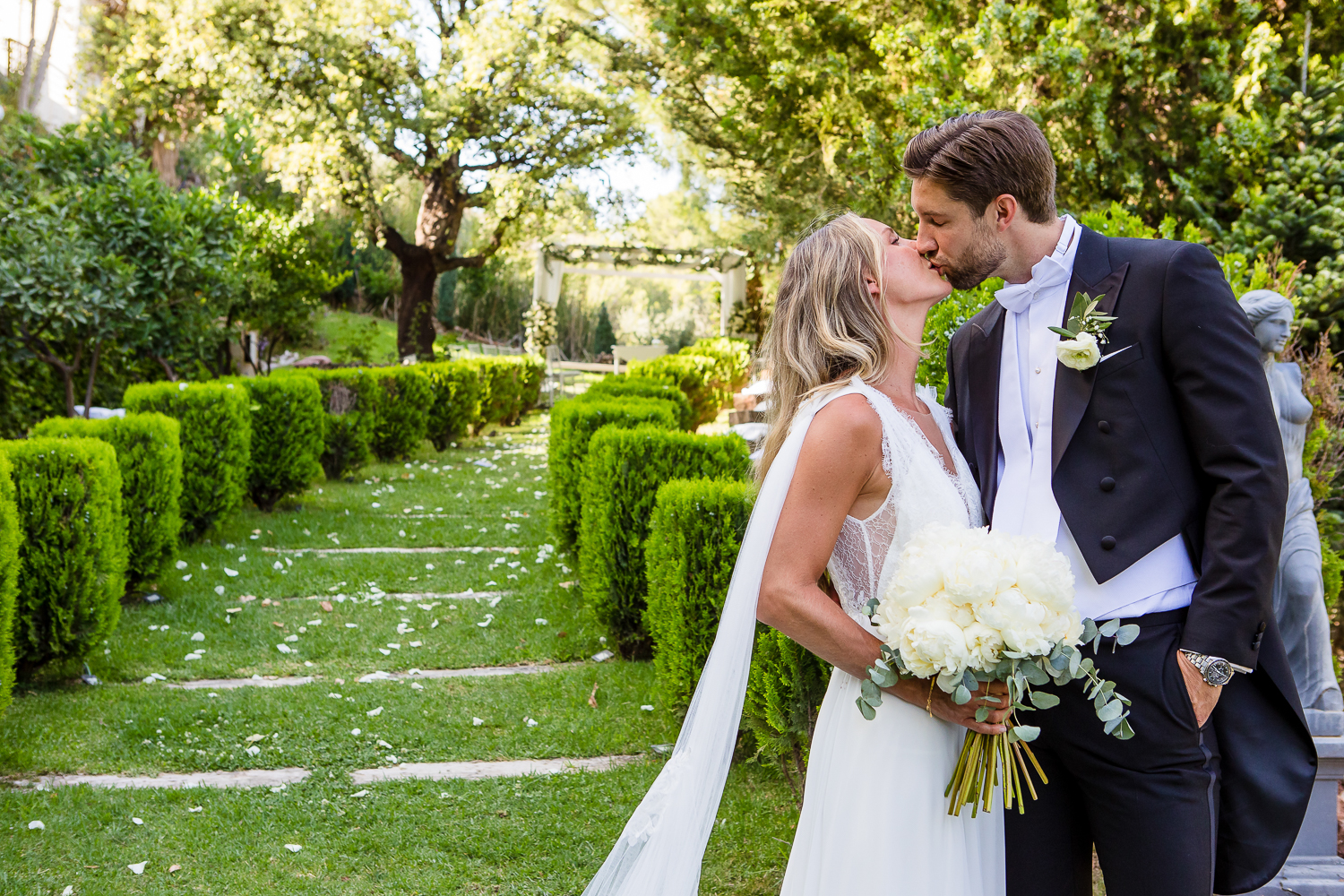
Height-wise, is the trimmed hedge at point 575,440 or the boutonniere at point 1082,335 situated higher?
the boutonniere at point 1082,335

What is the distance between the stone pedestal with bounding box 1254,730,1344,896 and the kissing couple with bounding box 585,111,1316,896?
1721mm

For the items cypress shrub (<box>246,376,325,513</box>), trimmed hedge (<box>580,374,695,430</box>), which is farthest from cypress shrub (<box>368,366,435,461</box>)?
trimmed hedge (<box>580,374,695,430</box>)

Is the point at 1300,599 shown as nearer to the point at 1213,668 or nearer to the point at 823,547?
the point at 1213,668

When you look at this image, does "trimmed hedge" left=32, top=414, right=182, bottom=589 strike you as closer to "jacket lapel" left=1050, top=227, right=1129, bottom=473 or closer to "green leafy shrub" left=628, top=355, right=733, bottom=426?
"jacket lapel" left=1050, top=227, right=1129, bottom=473

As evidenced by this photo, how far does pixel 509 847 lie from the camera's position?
11.7ft

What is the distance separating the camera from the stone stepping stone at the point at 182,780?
3971 mm

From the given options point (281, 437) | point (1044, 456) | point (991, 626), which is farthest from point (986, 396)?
point (281, 437)

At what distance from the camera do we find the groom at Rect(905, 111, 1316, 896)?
1748mm

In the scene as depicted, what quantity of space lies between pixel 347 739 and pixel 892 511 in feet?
11.2

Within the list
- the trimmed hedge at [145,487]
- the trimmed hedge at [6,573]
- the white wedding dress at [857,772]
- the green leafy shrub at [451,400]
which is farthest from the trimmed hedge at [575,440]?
the green leafy shrub at [451,400]

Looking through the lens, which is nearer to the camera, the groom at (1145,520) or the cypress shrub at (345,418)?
the groom at (1145,520)

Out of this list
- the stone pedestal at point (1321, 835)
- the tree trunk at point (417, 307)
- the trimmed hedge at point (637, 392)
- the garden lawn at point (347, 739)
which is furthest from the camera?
the tree trunk at point (417, 307)

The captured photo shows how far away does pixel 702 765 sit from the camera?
2186 millimetres

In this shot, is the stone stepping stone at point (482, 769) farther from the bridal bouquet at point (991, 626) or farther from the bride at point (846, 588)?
the bridal bouquet at point (991, 626)
